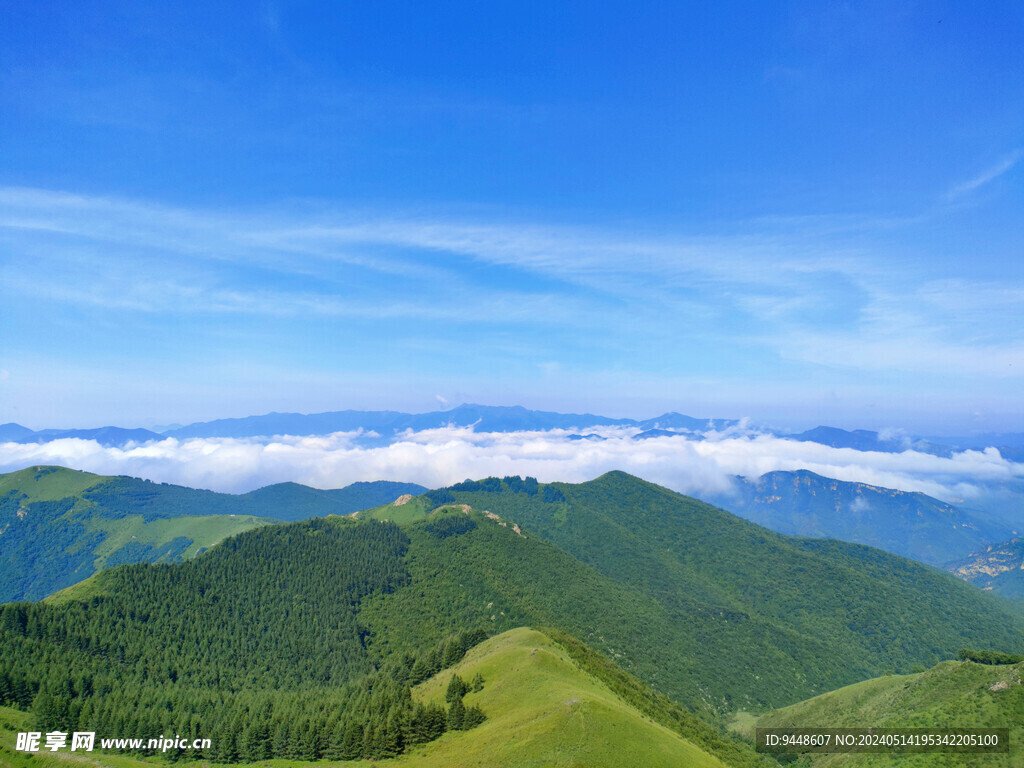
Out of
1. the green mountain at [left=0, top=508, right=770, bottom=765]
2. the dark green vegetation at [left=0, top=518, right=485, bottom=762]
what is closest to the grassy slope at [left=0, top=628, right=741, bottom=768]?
the green mountain at [left=0, top=508, right=770, bottom=765]

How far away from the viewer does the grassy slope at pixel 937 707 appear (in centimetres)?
9056

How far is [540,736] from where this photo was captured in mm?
79625

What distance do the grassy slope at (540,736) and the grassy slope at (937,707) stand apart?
41660 millimetres

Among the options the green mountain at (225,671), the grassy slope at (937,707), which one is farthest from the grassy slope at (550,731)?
the grassy slope at (937,707)

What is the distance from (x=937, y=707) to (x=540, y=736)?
298 feet

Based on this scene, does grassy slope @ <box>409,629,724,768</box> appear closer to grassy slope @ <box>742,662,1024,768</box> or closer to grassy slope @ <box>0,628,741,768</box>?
grassy slope @ <box>0,628,741,768</box>

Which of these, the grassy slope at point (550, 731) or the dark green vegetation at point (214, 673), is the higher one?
the grassy slope at point (550, 731)

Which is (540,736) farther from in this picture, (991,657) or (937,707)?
(991,657)

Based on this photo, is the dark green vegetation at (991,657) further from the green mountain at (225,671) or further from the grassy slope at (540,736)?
the grassy slope at (540,736)

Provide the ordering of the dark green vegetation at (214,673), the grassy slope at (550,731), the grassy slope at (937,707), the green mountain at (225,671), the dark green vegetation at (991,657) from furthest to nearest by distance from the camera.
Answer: the dark green vegetation at (991,657) → the green mountain at (225,671) → the dark green vegetation at (214,673) → the grassy slope at (937,707) → the grassy slope at (550,731)

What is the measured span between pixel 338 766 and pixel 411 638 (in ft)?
381

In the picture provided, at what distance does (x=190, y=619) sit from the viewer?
181 metres

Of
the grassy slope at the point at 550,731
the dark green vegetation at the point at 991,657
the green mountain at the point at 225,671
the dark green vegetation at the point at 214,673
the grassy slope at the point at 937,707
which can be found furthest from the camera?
the dark green vegetation at the point at 991,657

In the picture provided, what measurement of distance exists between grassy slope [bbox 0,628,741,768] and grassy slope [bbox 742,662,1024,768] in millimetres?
41660
